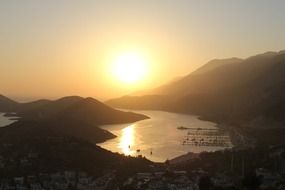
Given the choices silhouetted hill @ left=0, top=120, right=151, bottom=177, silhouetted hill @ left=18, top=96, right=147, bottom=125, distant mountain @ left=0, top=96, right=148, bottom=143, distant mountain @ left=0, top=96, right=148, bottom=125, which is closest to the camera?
silhouetted hill @ left=0, top=120, right=151, bottom=177

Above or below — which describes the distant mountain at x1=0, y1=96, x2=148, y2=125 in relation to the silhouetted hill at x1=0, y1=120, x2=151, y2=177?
above

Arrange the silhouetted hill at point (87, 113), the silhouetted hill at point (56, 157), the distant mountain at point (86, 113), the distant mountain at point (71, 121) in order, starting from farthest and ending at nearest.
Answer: the silhouetted hill at point (87, 113)
the distant mountain at point (86, 113)
the distant mountain at point (71, 121)
the silhouetted hill at point (56, 157)

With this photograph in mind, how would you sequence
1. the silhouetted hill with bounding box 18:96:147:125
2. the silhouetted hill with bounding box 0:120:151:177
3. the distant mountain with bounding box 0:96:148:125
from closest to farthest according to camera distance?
1. the silhouetted hill with bounding box 0:120:151:177
2. the distant mountain with bounding box 0:96:148:125
3. the silhouetted hill with bounding box 18:96:147:125

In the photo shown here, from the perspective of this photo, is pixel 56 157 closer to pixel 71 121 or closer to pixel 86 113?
pixel 71 121

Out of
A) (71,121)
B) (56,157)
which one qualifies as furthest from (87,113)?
(56,157)

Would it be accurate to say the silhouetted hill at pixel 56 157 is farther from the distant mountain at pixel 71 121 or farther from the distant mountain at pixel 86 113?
the distant mountain at pixel 86 113

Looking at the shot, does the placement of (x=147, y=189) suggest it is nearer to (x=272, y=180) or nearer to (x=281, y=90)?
(x=272, y=180)

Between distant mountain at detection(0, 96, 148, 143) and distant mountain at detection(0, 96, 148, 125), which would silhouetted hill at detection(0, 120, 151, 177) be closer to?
distant mountain at detection(0, 96, 148, 143)

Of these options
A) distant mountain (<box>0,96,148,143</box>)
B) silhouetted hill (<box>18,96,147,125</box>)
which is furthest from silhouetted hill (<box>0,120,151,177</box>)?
silhouetted hill (<box>18,96,147,125</box>)

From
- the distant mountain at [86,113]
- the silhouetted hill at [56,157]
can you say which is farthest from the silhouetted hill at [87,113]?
the silhouetted hill at [56,157]

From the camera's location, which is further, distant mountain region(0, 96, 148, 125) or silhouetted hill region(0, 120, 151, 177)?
distant mountain region(0, 96, 148, 125)

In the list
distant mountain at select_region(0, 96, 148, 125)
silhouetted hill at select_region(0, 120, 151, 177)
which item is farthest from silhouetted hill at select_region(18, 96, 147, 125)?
silhouetted hill at select_region(0, 120, 151, 177)

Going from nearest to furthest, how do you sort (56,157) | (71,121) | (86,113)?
(56,157)
(71,121)
(86,113)
